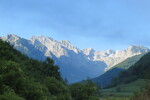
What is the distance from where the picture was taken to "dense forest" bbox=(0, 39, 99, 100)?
25.0 m

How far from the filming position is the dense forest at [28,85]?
25.0 meters

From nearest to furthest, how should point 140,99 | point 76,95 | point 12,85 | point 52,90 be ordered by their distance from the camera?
point 140,99 → point 12,85 → point 52,90 → point 76,95

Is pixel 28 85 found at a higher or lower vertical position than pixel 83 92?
lower

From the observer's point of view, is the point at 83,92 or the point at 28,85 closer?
the point at 28,85

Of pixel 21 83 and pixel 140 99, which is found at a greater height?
pixel 21 83

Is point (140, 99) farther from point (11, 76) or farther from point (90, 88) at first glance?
point (90, 88)

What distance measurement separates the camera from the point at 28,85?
29.9 metres

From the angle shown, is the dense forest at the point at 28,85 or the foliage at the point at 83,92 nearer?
the dense forest at the point at 28,85

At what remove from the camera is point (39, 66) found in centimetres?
9600

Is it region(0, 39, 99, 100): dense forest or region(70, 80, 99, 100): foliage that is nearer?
region(0, 39, 99, 100): dense forest

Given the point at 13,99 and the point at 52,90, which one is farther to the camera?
the point at 52,90

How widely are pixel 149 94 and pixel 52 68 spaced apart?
84438mm

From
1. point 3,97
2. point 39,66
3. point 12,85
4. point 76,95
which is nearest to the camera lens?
point 3,97

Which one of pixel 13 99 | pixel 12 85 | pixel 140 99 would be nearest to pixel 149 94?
pixel 140 99
